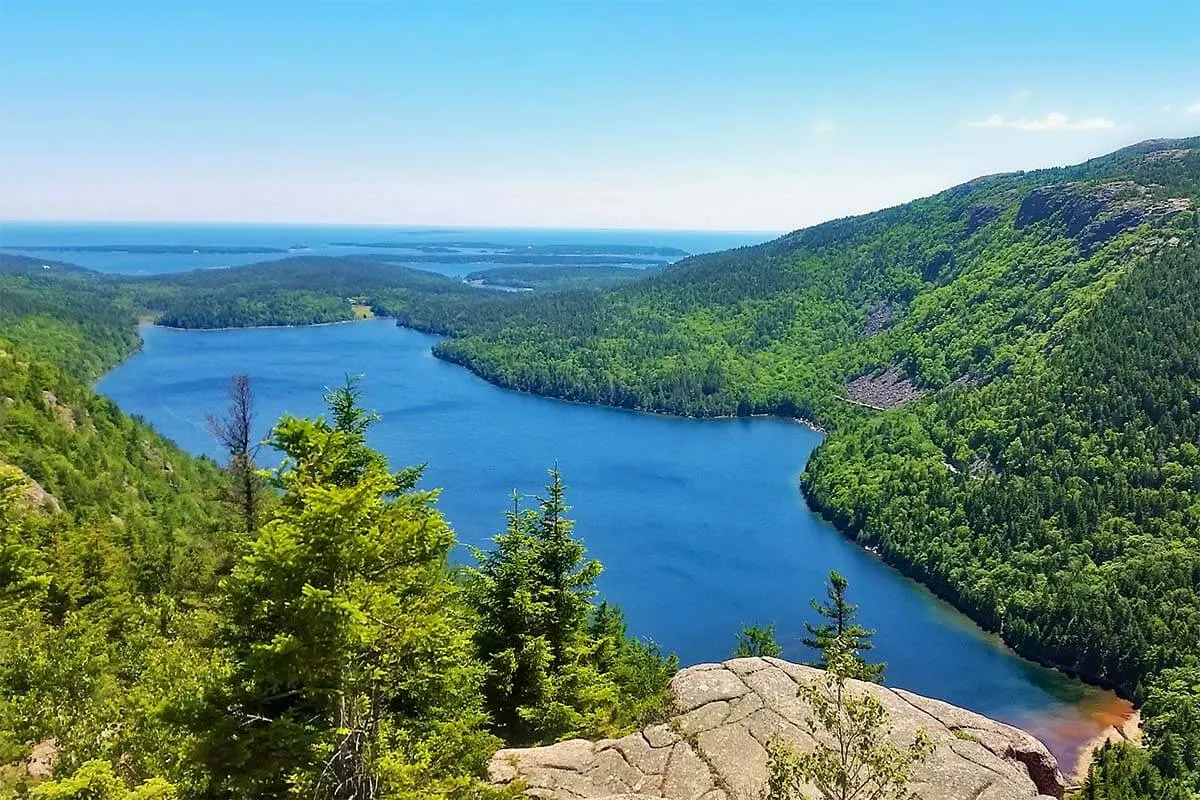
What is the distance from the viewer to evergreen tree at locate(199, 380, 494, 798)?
1184 cm

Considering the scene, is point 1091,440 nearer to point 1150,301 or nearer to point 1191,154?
point 1150,301

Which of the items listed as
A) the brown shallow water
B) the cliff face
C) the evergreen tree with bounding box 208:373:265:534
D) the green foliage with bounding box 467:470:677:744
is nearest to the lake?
the brown shallow water

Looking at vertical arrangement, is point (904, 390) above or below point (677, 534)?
above

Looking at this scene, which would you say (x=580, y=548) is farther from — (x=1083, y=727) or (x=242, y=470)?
(x=1083, y=727)

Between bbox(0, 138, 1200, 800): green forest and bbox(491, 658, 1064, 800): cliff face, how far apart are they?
176 centimetres

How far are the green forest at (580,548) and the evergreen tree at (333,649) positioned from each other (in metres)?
0.07

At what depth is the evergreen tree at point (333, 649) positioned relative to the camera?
11844mm

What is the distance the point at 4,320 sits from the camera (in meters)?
175

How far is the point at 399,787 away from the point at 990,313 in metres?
174

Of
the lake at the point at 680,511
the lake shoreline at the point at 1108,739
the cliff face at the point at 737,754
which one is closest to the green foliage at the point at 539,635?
the cliff face at the point at 737,754

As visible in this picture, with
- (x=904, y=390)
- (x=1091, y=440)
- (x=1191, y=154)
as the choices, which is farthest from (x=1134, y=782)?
(x=1191, y=154)

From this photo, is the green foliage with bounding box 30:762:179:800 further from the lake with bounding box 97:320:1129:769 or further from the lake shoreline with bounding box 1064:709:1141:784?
the lake with bounding box 97:320:1129:769

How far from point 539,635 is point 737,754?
7771mm

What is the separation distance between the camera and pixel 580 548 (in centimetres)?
2448
